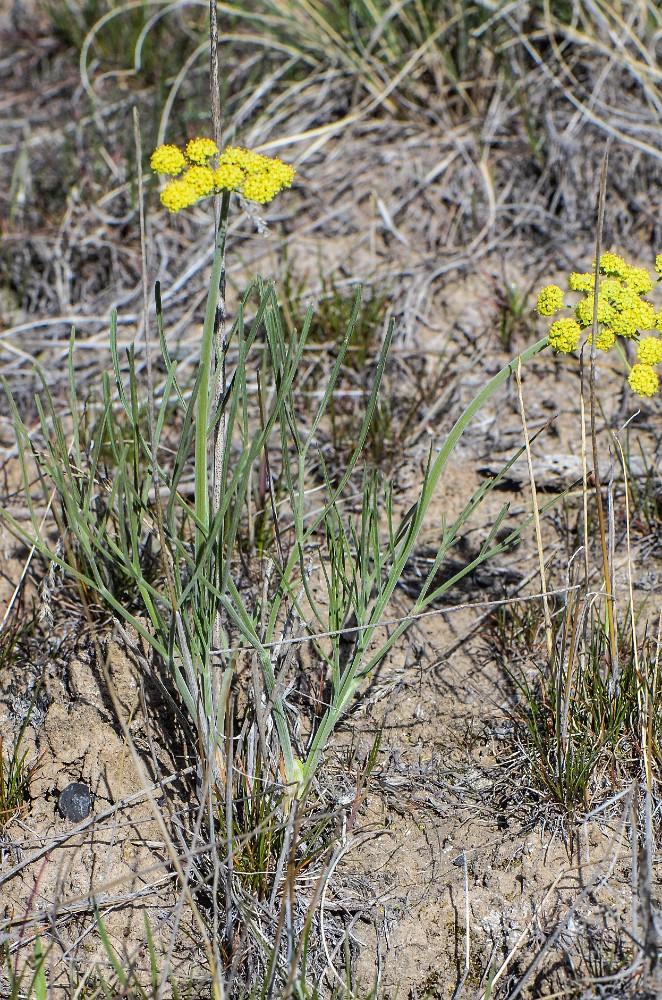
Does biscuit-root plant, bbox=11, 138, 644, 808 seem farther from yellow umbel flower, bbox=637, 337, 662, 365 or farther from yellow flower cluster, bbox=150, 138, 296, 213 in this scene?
yellow umbel flower, bbox=637, 337, 662, 365

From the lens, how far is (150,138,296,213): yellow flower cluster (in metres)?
1.31

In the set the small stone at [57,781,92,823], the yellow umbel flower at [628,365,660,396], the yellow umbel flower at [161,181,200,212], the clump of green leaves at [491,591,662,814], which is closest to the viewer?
the yellow umbel flower at [161,181,200,212]

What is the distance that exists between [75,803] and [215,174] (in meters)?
1.27

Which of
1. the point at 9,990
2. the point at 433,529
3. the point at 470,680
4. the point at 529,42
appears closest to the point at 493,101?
the point at 529,42

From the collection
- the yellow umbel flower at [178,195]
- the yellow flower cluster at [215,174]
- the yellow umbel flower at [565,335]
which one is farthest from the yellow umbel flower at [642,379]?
the yellow umbel flower at [178,195]

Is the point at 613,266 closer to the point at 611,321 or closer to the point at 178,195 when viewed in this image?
the point at 611,321

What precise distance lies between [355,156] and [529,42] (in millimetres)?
770

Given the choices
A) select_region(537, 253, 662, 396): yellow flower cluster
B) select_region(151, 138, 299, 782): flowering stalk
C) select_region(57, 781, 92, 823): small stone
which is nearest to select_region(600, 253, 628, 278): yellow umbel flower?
select_region(537, 253, 662, 396): yellow flower cluster

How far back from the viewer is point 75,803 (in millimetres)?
1821

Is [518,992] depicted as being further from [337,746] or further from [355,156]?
[355,156]

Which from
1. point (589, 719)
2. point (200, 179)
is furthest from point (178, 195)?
point (589, 719)

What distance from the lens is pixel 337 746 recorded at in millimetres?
1895

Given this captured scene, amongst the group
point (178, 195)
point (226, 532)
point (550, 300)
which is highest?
point (178, 195)

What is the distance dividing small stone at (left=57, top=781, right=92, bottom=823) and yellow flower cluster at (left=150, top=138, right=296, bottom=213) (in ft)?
3.91
